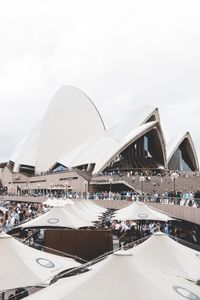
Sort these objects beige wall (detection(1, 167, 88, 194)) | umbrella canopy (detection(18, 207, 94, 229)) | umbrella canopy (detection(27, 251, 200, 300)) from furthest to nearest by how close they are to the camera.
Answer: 1. beige wall (detection(1, 167, 88, 194))
2. umbrella canopy (detection(18, 207, 94, 229))
3. umbrella canopy (detection(27, 251, 200, 300))

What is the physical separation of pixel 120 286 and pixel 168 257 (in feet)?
10.0

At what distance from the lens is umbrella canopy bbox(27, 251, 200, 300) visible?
3.44m

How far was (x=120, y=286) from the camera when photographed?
3521mm

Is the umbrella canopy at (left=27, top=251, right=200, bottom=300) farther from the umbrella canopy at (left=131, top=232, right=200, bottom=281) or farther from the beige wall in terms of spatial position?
the beige wall

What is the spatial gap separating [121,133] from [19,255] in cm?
4517

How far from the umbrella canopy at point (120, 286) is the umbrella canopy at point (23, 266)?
125cm

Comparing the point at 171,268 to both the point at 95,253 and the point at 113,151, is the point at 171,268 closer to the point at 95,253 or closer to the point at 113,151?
the point at 95,253

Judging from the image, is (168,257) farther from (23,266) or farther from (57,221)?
(57,221)

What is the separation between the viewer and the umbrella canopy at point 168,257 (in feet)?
19.6

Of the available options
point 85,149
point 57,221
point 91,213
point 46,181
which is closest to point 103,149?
point 85,149

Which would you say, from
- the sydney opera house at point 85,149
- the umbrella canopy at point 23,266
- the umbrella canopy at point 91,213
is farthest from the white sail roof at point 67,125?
the umbrella canopy at point 23,266

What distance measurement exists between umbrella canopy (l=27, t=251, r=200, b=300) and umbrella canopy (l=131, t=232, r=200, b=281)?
2.07m

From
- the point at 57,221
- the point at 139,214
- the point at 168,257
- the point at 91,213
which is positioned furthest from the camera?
the point at 91,213

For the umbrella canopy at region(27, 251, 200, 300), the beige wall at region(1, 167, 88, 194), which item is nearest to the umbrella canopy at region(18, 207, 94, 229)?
the umbrella canopy at region(27, 251, 200, 300)
